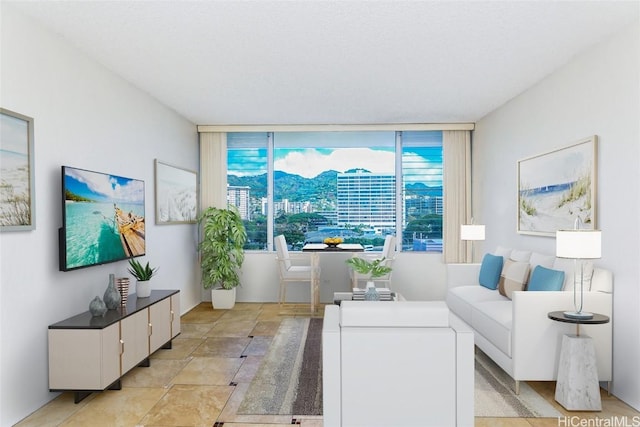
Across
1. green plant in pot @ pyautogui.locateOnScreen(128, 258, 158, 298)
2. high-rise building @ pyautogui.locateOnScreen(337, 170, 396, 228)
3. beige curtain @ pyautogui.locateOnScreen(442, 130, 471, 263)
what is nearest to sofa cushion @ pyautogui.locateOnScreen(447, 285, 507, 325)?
beige curtain @ pyautogui.locateOnScreen(442, 130, 471, 263)

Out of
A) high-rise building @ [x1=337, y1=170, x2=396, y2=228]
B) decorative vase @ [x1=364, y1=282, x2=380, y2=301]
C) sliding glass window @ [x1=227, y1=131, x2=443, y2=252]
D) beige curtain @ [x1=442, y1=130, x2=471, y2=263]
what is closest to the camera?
decorative vase @ [x1=364, y1=282, x2=380, y2=301]

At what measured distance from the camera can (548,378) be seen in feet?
10.2

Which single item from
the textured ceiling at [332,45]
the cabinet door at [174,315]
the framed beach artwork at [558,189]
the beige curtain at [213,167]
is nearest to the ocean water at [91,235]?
the cabinet door at [174,315]

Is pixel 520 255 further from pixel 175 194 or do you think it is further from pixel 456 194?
pixel 175 194

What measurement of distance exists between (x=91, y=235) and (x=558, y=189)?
4188mm

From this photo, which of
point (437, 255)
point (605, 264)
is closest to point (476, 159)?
point (437, 255)

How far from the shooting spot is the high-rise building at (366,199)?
6.84 m

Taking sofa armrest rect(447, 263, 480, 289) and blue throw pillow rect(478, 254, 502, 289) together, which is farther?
sofa armrest rect(447, 263, 480, 289)

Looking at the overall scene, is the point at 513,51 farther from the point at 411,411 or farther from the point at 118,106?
the point at 118,106

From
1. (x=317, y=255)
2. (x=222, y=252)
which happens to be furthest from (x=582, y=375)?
(x=222, y=252)

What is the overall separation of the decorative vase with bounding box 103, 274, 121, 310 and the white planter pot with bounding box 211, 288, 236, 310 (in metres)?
2.64

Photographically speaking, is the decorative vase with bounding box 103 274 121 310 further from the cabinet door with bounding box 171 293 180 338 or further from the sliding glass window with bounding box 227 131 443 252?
the sliding glass window with bounding box 227 131 443 252

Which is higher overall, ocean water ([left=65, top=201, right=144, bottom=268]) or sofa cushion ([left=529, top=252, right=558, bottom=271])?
ocean water ([left=65, top=201, right=144, bottom=268])

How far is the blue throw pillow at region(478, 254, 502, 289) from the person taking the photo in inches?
184
